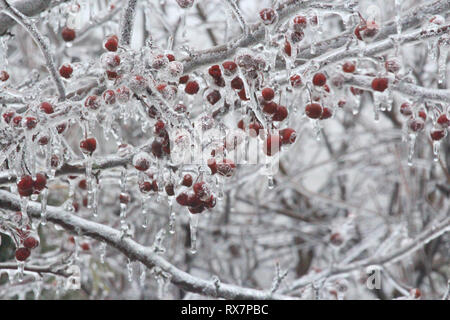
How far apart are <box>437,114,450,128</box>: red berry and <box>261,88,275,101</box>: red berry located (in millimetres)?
727

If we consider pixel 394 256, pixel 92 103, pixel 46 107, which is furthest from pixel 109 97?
pixel 394 256

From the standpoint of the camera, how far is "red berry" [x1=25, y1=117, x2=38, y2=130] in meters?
1.45

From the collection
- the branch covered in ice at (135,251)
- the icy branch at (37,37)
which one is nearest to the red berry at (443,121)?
the branch covered in ice at (135,251)

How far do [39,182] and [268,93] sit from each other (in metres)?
0.82

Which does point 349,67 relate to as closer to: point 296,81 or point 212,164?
point 296,81

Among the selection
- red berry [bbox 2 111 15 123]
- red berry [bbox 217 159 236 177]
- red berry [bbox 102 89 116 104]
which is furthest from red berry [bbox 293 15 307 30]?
red berry [bbox 2 111 15 123]

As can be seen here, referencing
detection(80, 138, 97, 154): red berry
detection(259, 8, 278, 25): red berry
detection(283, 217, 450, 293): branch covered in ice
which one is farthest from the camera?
detection(283, 217, 450, 293): branch covered in ice

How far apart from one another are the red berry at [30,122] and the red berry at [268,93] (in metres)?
0.70

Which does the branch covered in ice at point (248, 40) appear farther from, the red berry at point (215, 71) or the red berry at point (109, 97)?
the red berry at point (109, 97)

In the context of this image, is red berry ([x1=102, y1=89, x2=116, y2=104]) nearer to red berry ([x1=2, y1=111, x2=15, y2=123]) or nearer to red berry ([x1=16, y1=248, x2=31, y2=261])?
red berry ([x1=2, y1=111, x2=15, y2=123])

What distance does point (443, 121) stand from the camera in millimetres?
1845

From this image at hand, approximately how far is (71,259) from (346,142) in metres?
5.01

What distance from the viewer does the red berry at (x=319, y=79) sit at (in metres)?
1.76
